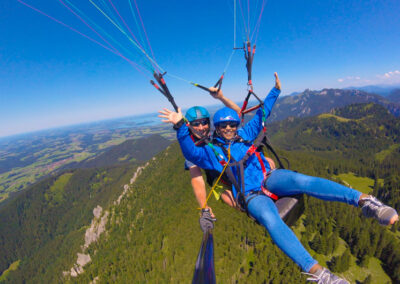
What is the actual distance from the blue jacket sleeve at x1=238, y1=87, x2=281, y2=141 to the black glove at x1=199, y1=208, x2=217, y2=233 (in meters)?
2.49

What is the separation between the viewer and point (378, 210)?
3.42m

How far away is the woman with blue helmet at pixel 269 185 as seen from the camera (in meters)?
3.54

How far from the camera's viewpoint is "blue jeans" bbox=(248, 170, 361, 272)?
3.72m

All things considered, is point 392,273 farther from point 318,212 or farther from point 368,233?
point 318,212

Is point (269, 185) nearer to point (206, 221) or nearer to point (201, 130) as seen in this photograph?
point (206, 221)

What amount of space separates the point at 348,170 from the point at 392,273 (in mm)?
78893

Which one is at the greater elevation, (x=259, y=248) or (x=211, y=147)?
(x=211, y=147)

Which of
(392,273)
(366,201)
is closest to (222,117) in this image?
(366,201)

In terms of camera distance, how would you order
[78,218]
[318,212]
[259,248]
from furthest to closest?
[78,218] < [318,212] < [259,248]

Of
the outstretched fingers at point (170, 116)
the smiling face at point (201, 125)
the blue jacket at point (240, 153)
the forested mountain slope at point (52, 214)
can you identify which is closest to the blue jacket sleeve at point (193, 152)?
the blue jacket at point (240, 153)

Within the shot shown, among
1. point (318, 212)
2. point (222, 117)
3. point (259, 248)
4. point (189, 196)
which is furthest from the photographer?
point (189, 196)

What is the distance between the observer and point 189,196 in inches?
3366

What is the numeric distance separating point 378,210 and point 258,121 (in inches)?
128

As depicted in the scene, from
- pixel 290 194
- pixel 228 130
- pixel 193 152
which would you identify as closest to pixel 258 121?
pixel 228 130
